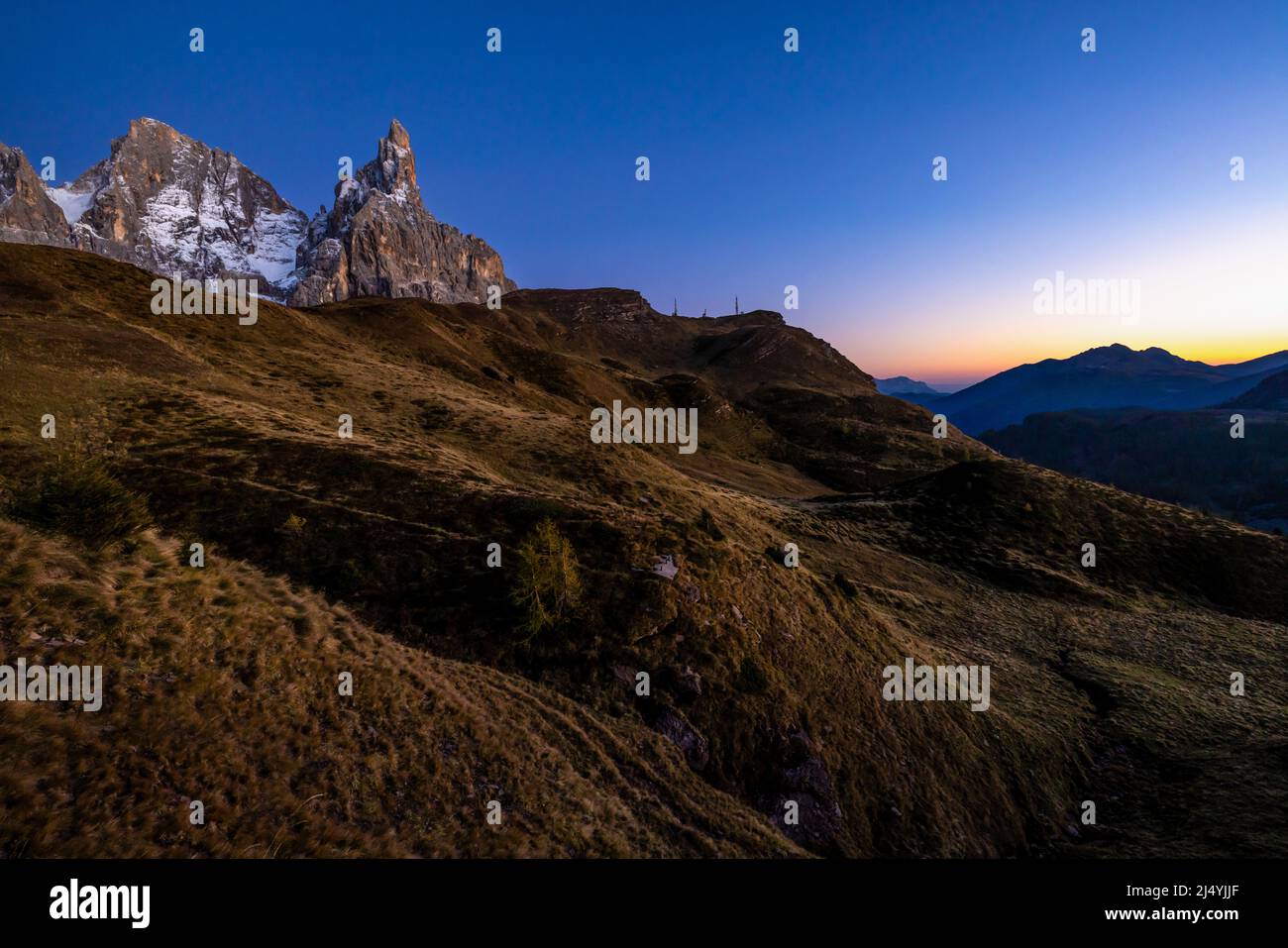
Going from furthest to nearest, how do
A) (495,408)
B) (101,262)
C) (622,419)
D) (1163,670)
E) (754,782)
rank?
(622,419), (101,262), (495,408), (1163,670), (754,782)

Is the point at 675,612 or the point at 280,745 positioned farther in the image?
the point at 675,612

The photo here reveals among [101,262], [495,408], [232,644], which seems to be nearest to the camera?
[232,644]

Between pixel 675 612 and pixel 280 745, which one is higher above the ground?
pixel 675 612

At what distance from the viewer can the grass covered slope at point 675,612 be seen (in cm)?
1595

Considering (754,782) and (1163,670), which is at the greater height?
(754,782)

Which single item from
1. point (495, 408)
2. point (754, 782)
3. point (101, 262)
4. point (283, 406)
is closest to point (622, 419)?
point (495, 408)

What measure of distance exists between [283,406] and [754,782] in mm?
44508

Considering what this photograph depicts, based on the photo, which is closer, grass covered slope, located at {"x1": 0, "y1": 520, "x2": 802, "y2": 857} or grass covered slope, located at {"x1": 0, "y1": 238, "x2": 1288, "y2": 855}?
grass covered slope, located at {"x1": 0, "y1": 520, "x2": 802, "y2": 857}

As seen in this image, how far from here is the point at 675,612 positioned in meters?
21.6

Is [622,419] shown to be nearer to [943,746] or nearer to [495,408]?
[495,408]

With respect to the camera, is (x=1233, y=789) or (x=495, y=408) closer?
(x=1233, y=789)

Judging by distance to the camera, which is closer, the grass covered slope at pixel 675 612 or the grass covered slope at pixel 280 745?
the grass covered slope at pixel 280 745

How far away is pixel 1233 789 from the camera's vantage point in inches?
752

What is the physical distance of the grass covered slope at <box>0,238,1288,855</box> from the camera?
15953mm
